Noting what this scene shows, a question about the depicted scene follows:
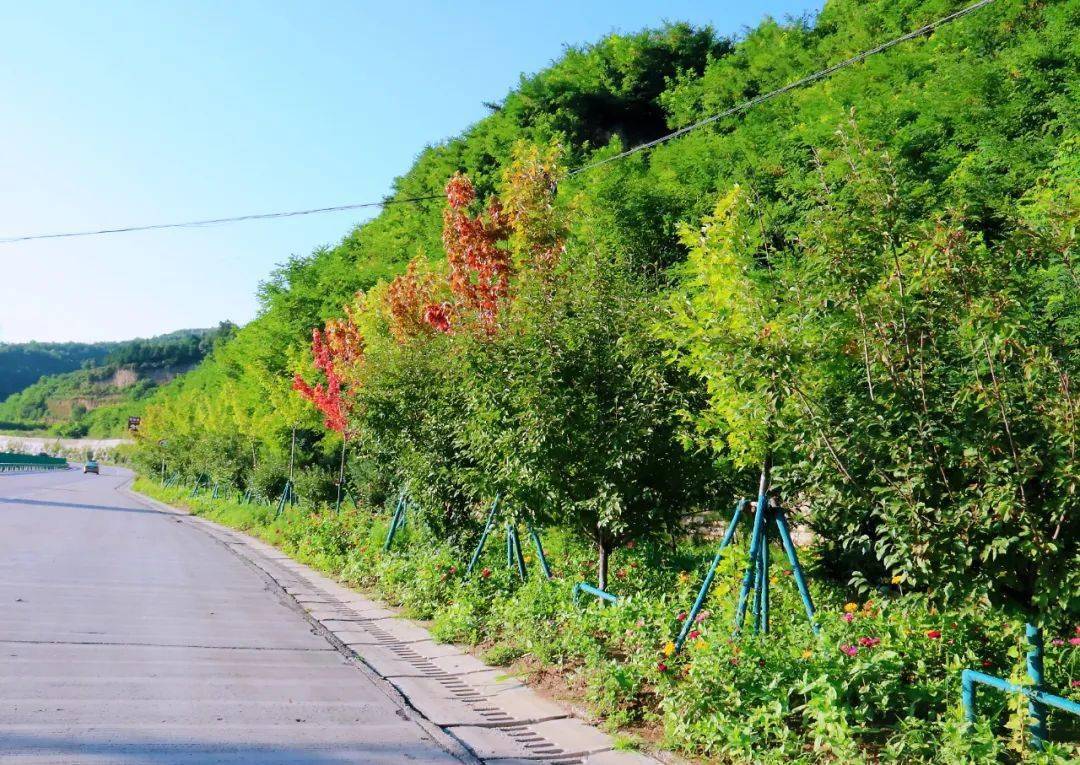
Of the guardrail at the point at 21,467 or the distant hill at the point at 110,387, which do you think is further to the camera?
the distant hill at the point at 110,387

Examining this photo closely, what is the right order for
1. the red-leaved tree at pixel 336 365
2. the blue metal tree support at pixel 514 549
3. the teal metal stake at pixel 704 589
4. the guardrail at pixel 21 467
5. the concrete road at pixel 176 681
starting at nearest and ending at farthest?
the concrete road at pixel 176 681 → the teal metal stake at pixel 704 589 → the blue metal tree support at pixel 514 549 → the red-leaved tree at pixel 336 365 → the guardrail at pixel 21 467

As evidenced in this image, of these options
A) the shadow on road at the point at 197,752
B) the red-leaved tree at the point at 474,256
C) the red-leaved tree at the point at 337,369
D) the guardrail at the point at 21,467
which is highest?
the red-leaved tree at the point at 474,256

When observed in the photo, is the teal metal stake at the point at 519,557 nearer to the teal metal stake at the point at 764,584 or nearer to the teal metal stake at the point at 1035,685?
the teal metal stake at the point at 764,584

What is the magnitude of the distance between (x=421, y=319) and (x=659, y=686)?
1147 cm

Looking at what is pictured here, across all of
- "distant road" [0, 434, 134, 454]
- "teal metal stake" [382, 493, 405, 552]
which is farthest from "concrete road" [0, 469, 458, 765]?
"distant road" [0, 434, 134, 454]

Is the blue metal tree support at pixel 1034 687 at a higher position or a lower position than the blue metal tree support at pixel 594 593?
higher

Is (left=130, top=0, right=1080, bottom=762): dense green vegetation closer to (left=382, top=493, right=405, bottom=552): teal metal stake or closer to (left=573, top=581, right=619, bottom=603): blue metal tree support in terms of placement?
(left=573, top=581, right=619, bottom=603): blue metal tree support

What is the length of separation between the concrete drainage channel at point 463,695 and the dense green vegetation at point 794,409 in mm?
388

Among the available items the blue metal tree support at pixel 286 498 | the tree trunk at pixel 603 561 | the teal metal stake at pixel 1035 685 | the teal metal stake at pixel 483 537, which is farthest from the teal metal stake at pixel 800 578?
the blue metal tree support at pixel 286 498

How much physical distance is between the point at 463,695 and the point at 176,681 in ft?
7.82

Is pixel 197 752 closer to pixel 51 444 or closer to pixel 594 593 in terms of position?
pixel 594 593

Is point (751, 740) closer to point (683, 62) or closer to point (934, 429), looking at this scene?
point (934, 429)

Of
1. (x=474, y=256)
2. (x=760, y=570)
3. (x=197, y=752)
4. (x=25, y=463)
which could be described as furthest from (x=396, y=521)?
(x=25, y=463)

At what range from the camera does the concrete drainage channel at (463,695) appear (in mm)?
5969
